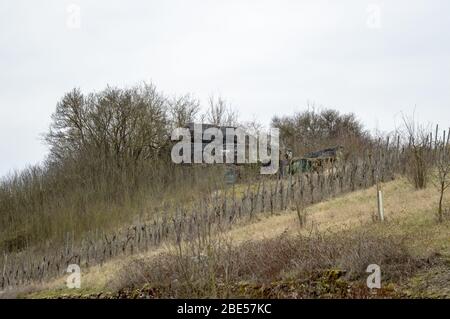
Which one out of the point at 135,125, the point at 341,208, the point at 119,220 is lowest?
the point at 119,220

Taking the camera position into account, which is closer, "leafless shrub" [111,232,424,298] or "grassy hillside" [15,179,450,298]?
"leafless shrub" [111,232,424,298]

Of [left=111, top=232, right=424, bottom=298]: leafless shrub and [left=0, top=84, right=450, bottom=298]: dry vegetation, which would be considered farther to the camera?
[left=0, top=84, right=450, bottom=298]: dry vegetation

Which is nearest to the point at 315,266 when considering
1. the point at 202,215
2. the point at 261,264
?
the point at 261,264

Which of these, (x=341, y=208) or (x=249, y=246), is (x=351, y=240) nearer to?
(x=249, y=246)

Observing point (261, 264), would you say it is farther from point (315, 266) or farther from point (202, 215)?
point (202, 215)

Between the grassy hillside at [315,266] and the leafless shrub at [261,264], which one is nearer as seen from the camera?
the leafless shrub at [261,264]

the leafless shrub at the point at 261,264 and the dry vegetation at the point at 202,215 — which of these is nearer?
the leafless shrub at the point at 261,264

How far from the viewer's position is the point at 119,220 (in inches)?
1051

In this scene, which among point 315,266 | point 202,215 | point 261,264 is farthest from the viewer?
point 202,215

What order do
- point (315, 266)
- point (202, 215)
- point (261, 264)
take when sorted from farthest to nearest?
1. point (202, 215)
2. point (261, 264)
3. point (315, 266)

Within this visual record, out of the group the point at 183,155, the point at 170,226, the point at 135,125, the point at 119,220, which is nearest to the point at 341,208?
the point at 170,226
